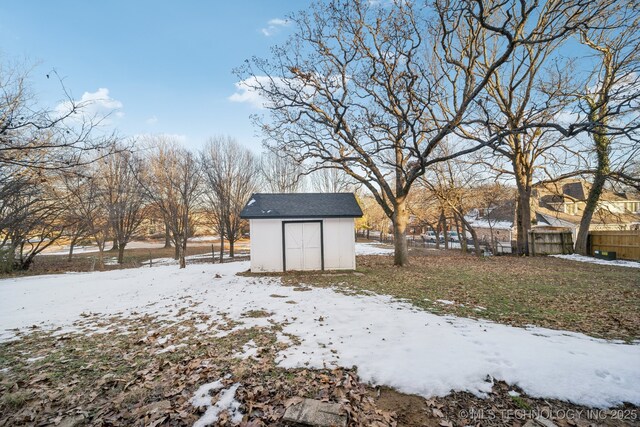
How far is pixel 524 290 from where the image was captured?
793 cm

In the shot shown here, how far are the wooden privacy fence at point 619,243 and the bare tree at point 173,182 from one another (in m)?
22.5

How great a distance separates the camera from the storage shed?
12.0m

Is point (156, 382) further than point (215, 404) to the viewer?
Yes

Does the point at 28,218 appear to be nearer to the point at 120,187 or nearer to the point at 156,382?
the point at 120,187

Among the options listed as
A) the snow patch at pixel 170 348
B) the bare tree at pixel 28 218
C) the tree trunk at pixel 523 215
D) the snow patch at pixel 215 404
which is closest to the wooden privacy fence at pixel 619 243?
the tree trunk at pixel 523 215

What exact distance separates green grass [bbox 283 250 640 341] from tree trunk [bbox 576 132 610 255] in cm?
429

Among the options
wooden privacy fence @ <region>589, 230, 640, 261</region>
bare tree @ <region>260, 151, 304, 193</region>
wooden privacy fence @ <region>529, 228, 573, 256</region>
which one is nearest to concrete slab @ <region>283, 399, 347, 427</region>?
wooden privacy fence @ <region>529, 228, 573, 256</region>

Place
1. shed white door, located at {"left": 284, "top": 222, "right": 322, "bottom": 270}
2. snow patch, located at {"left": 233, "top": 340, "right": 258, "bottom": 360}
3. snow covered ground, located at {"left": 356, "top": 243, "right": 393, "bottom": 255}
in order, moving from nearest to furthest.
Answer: snow patch, located at {"left": 233, "top": 340, "right": 258, "bottom": 360} < shed white door, located at {"left": 284, "top": 222, "right": 322, "bottom": 270} < snow covered ground, located at {"left": 356, "top": 243, "right": 393, "bottom": 255}

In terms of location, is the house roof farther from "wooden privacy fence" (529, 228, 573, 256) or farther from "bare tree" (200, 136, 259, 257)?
"wooden privacy fence" (529, 228, 573, 256)

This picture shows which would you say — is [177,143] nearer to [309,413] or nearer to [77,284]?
[77,284]

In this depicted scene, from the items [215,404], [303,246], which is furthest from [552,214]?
[215,404]

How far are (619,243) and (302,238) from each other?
54.5ft

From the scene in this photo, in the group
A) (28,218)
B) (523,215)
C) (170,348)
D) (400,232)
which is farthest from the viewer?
(523,215)

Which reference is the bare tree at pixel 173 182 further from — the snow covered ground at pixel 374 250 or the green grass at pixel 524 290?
the snow covered ground at pixel 374 250
